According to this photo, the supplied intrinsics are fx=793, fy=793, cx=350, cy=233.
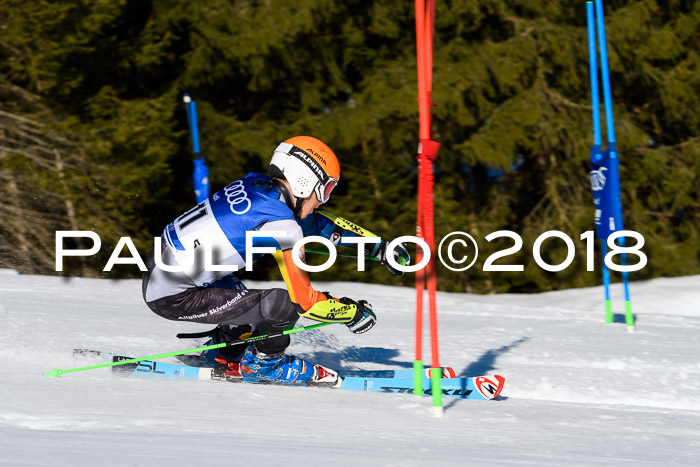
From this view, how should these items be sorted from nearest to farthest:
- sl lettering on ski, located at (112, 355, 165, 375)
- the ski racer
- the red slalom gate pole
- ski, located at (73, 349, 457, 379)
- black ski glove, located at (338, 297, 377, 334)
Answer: the red slalom gate pole < the ski racer < black ski glove, located at (338, 297, 377, 334) < sl lettering on ski, located at (112, 355, 165, 375) < ski, located at (73, 349, 457, 379)

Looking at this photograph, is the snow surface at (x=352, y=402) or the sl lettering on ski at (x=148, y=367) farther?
the sl lettering on ski at (x=148, y=367)

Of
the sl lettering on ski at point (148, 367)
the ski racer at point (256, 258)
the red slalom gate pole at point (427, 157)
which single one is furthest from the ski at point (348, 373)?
the red slalom gate pole at point (427, 157)

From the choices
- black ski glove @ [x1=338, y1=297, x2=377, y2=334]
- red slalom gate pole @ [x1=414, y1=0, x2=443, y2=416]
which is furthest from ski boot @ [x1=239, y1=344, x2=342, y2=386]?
red slalom gate pole @ [x1=414, y1=0, x2=443, y2=416]

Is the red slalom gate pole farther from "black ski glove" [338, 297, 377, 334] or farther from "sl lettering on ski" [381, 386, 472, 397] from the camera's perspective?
"sl lettering on ski" [381, 386, 472, 397]

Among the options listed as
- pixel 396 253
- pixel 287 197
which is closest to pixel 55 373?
pixel 287 197

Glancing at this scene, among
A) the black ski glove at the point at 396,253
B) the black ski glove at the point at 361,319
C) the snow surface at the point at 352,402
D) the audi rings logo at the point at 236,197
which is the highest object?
the audi rings logo at the point at 236,197

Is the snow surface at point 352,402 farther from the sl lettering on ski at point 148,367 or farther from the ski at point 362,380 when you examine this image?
the sl lettering on ski at point 148,367

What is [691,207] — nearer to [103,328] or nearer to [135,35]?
[135,35]

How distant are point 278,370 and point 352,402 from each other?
0.54 metres

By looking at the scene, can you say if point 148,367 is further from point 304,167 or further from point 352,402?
point 304,167

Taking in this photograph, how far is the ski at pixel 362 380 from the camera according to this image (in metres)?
4.03

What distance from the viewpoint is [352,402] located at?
3.76 meters

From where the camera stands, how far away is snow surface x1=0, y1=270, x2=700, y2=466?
2838 millimetres

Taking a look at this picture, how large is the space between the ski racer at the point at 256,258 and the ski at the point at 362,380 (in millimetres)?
104
